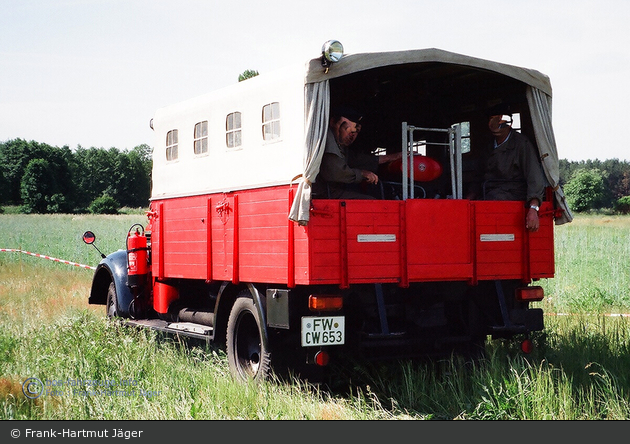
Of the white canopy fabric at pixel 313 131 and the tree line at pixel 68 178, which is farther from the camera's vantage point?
the tree line at pixel 68 178

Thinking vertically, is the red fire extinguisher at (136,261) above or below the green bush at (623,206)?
below

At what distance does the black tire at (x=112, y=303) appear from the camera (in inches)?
428

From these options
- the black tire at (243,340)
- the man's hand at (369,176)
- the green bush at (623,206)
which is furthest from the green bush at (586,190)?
the man's hand at (369,176)

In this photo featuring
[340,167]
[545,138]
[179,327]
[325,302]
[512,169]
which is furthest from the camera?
[179,327]

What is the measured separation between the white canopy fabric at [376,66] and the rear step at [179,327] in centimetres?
242

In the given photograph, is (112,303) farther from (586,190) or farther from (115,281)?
(586,190)

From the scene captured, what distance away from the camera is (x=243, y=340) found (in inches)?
316

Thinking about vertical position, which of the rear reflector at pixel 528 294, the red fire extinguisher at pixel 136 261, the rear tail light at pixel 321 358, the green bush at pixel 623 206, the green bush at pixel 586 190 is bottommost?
→ the rear tail light at pixel 321 358

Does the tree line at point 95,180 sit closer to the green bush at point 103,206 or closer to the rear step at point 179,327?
the green bush at point 103,206

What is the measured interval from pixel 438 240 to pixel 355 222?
2.93ft

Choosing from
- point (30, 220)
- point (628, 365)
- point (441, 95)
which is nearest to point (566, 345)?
point (628, 365)

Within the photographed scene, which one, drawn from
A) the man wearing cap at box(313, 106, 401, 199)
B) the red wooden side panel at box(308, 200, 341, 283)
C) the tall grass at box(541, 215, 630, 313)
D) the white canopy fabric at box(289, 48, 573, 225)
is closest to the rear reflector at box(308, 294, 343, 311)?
the red wooden side panel at box(308, 200, 341, 283)

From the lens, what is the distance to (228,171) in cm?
838

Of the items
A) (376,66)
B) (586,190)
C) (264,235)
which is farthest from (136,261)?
(586,190)
